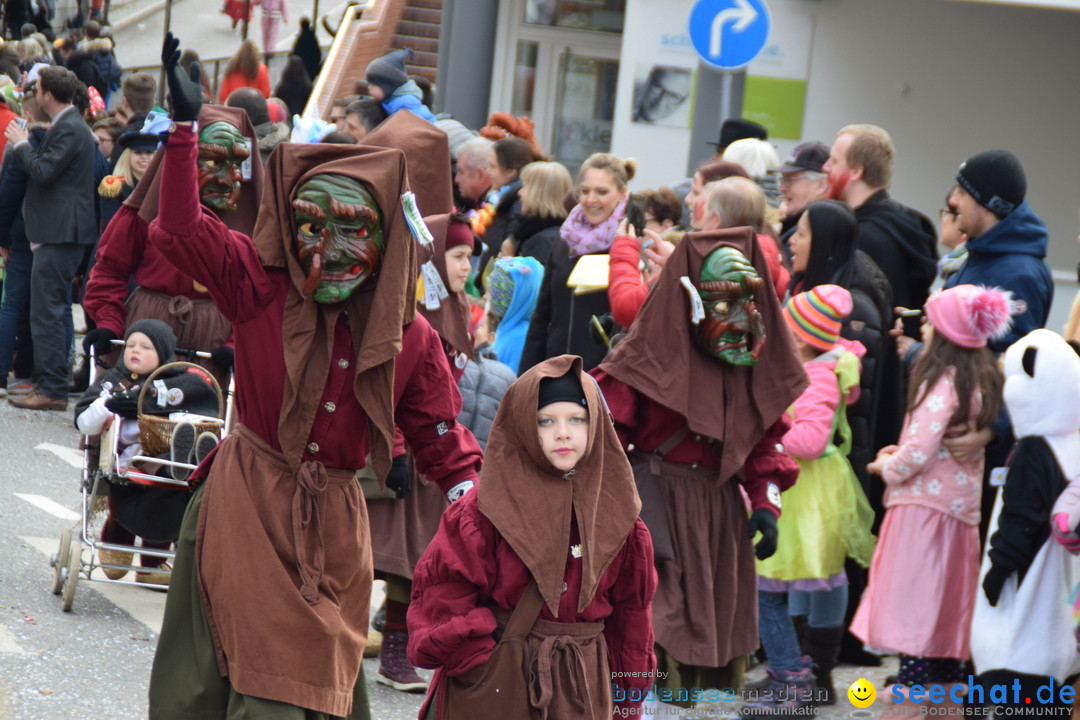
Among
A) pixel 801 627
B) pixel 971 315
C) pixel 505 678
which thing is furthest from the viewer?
pixel 801 627

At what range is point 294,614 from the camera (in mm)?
3904

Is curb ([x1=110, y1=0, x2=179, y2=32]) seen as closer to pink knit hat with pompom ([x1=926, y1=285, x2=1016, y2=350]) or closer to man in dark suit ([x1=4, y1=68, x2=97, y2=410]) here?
man in dark suit ([x1=4, y1=68, x2=97, y2=410])

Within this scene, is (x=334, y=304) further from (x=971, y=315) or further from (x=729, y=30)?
(x=729, y=30)

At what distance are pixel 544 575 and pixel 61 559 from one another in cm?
337

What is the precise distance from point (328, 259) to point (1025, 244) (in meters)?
3.63

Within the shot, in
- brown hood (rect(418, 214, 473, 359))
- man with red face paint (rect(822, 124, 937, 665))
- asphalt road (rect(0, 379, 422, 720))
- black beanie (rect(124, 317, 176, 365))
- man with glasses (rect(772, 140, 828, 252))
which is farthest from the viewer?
man with glasses (rect(772, 140, 828, 252))

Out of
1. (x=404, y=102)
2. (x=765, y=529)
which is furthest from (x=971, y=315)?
(x=404, y=102)

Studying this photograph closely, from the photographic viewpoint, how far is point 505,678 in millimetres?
3828

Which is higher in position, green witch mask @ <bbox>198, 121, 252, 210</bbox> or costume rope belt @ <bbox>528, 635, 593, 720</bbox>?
green witch mask @ <bbox>198, 121, 252, 210</bbox>

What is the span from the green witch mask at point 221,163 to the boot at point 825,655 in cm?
335

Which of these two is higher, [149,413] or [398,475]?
[398,475]

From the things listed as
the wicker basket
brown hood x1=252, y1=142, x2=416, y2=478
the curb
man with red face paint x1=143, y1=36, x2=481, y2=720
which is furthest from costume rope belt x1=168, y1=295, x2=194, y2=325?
the curb

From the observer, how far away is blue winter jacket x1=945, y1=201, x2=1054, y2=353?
612cm

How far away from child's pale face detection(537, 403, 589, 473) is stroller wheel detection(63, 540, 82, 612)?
307 centimetres
